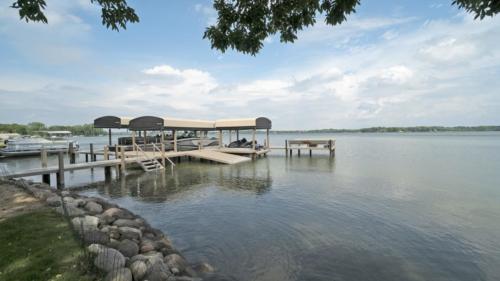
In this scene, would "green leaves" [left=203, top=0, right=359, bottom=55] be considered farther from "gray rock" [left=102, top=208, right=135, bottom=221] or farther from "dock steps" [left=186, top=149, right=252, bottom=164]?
"dock steps" [left=186, top=149, right=252, bottom=164]

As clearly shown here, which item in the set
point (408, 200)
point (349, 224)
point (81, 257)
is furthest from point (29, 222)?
point (408, 200)

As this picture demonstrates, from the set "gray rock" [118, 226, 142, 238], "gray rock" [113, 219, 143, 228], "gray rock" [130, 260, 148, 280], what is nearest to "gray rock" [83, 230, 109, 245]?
"gray rock" [118, 226, 142, 238]

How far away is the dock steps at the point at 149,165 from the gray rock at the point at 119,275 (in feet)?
46.0

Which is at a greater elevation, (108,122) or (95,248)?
(108,122)

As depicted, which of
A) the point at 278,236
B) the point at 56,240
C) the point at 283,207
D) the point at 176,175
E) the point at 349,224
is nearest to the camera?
the point at 56,240

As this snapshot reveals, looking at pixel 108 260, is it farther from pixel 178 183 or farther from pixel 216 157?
pixel 216 157

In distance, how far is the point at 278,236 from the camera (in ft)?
22.4

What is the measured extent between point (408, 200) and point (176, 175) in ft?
38.6

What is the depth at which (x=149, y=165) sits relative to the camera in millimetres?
18125

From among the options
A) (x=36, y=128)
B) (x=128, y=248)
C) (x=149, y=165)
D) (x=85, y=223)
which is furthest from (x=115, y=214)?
(x=36, y=128)

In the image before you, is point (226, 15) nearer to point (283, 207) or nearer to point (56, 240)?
point (56, 240)

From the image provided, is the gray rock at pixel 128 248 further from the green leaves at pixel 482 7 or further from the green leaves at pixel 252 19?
the green leaves at pixel 482 7

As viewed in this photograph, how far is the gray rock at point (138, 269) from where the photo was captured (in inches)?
162

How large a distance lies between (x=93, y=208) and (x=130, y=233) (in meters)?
2.54
